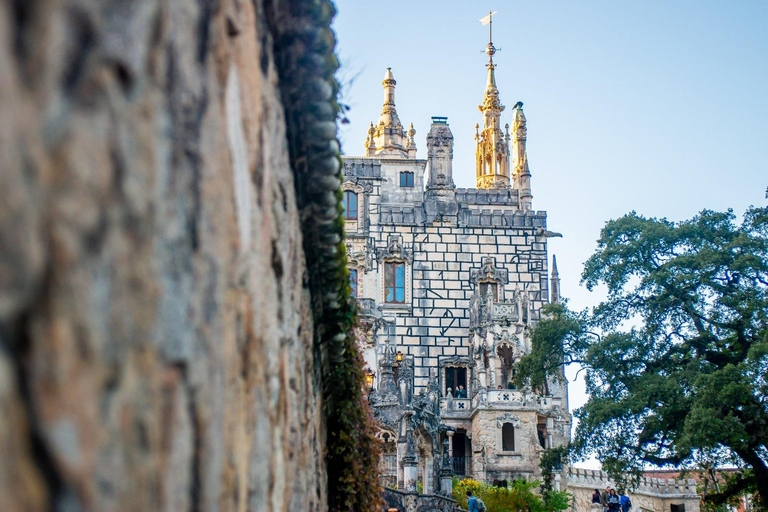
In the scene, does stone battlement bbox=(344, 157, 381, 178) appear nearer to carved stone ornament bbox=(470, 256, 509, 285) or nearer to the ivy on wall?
carved stone ornament bbox=(470, 256, 509, 285)

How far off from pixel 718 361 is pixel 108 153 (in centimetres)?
2403

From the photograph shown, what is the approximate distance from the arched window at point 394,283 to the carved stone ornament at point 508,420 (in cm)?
742

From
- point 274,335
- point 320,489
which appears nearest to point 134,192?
point 274,335

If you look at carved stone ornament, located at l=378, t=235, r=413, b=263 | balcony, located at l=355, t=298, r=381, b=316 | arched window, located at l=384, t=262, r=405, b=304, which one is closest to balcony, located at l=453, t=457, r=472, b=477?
balcony, located at l=355, t=298, r=381, b=316

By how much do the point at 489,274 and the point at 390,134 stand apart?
8.20 meters

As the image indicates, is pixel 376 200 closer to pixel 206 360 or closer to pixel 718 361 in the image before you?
pixel 718 361

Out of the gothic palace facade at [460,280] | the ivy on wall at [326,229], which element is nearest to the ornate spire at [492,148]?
the gothic palace facade at [460,280]

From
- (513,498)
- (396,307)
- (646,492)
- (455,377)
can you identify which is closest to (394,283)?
(396,307)

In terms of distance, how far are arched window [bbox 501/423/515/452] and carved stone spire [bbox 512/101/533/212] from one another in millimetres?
11200

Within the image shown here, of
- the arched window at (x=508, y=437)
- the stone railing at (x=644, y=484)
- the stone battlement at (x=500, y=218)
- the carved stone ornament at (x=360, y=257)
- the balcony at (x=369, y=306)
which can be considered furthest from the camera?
the stone battlement at (x=500, y=218)

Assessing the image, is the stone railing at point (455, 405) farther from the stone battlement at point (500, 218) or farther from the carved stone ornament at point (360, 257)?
the stone battlement at point (500, 218)

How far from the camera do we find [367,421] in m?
12.1

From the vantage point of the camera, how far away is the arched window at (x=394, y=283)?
1566 inches

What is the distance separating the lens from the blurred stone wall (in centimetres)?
265
